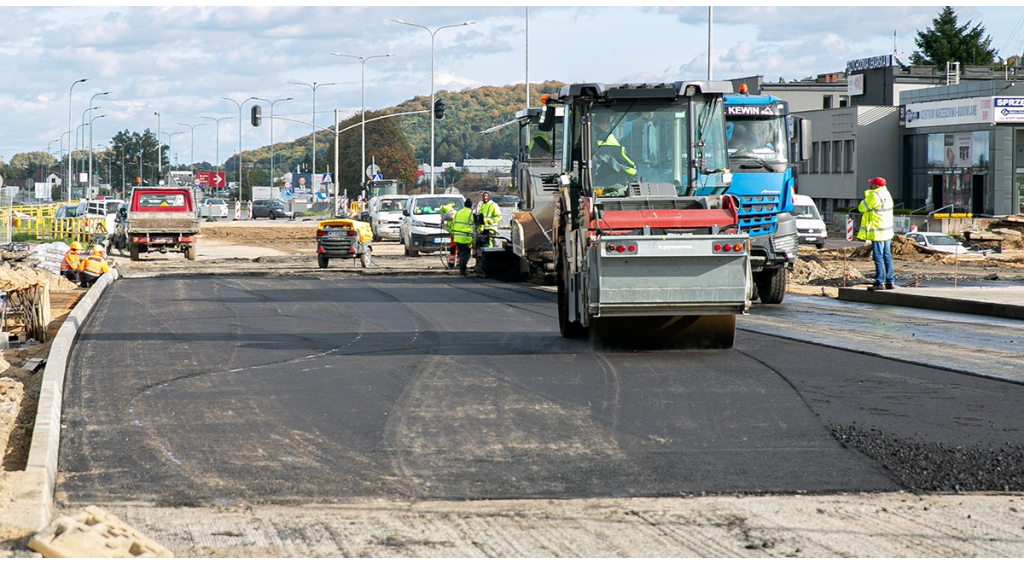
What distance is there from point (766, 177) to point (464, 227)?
10.2 metres

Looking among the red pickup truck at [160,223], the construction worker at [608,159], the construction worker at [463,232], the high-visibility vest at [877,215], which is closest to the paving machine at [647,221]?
the construction worker at [608,159]

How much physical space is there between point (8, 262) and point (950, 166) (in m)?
43.9

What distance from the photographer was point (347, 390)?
9617mm

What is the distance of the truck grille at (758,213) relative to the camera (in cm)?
1719

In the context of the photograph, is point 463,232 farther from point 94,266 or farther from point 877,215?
point 877,215

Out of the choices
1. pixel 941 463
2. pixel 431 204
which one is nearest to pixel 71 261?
pixel 431 204

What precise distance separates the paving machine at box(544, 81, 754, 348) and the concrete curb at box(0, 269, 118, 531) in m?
4.80

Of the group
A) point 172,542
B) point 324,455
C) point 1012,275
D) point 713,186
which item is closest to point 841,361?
point 713,186

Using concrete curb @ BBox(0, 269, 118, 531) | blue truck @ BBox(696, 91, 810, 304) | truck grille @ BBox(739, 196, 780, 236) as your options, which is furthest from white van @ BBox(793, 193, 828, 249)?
concrete curb @ BBox(0, 269, 118, 531)

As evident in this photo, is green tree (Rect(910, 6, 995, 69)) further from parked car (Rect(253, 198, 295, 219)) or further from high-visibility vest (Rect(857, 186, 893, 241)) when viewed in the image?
high-visibility vest (Rect(857, 186, 893, 241))

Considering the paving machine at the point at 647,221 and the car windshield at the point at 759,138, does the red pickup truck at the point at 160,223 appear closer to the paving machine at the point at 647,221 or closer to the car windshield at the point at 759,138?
the car windshield at the point at 759,138

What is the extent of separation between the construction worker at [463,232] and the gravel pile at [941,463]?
1893 centimetres

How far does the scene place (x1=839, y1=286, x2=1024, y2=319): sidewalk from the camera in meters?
16.7

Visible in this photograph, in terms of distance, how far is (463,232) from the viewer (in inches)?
1040
